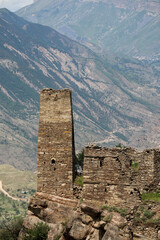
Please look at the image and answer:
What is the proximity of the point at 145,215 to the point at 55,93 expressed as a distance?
11745 millimetres

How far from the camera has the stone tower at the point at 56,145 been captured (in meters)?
32.3

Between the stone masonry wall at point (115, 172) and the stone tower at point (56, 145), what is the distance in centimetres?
295

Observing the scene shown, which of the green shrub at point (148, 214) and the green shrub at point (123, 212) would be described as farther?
the green shrub at point (123, 212)

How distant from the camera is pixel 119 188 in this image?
1122 inches

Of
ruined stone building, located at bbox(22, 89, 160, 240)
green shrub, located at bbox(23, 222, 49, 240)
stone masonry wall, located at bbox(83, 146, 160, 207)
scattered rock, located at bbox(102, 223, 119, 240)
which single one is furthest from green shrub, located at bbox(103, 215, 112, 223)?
green shrub, located at bbox(23, 222, 49, 240)

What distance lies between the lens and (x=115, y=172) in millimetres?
28844

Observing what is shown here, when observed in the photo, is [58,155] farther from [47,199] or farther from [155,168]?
[155,168]

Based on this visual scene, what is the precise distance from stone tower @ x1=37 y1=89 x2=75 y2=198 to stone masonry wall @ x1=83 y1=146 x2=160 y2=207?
2.95 meters

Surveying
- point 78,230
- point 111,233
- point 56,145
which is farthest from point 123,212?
point 56,145

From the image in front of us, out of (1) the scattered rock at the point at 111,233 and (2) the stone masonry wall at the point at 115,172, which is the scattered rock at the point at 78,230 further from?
(1) the scattered rock at the point at 111,233

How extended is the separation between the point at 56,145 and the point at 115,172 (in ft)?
18.8

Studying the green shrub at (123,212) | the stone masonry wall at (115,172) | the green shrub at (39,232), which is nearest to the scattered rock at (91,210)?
the stone masonry wall at (115,172)

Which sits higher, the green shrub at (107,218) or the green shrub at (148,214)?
the green shrub at (148,214)

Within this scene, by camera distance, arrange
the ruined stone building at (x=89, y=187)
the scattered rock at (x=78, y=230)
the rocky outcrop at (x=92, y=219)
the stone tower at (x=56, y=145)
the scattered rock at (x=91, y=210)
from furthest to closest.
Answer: the stone tower at (x=56, y=145) < the scattered rock at (x=91, y=210) < the scattered rock at (x=78, y=230) < the ruined stone building at (x=89, y=187) < the rocky outcrop at (x=92, y=219)
